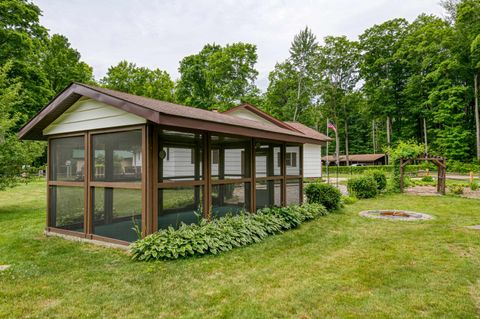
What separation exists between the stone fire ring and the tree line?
1609 cm

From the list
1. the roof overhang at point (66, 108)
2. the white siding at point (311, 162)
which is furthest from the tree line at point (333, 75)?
the roof overhang at point (66, 108)

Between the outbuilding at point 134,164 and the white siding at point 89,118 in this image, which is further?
the white siding at point 89,118

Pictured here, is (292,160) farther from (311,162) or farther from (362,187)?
(311,162)

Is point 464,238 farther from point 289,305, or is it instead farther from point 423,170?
point 423,170

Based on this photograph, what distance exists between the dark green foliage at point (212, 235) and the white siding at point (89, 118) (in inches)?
72.7

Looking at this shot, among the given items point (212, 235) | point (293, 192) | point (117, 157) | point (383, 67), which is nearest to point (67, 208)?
point (117, 157)

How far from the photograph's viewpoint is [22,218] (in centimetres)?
785

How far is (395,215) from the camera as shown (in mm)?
7980

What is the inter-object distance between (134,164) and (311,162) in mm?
15297

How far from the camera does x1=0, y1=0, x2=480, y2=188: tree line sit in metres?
18.8

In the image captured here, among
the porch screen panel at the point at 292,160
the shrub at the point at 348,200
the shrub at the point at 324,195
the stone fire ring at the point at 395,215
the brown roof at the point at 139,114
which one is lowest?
the stone fire ring at the point at 395,215

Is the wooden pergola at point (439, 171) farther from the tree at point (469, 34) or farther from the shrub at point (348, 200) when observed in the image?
the tree at point (469, 34)

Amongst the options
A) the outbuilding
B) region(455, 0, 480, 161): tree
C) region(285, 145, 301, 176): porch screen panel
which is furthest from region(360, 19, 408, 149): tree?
the outbuilding

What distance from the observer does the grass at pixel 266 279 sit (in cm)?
274
